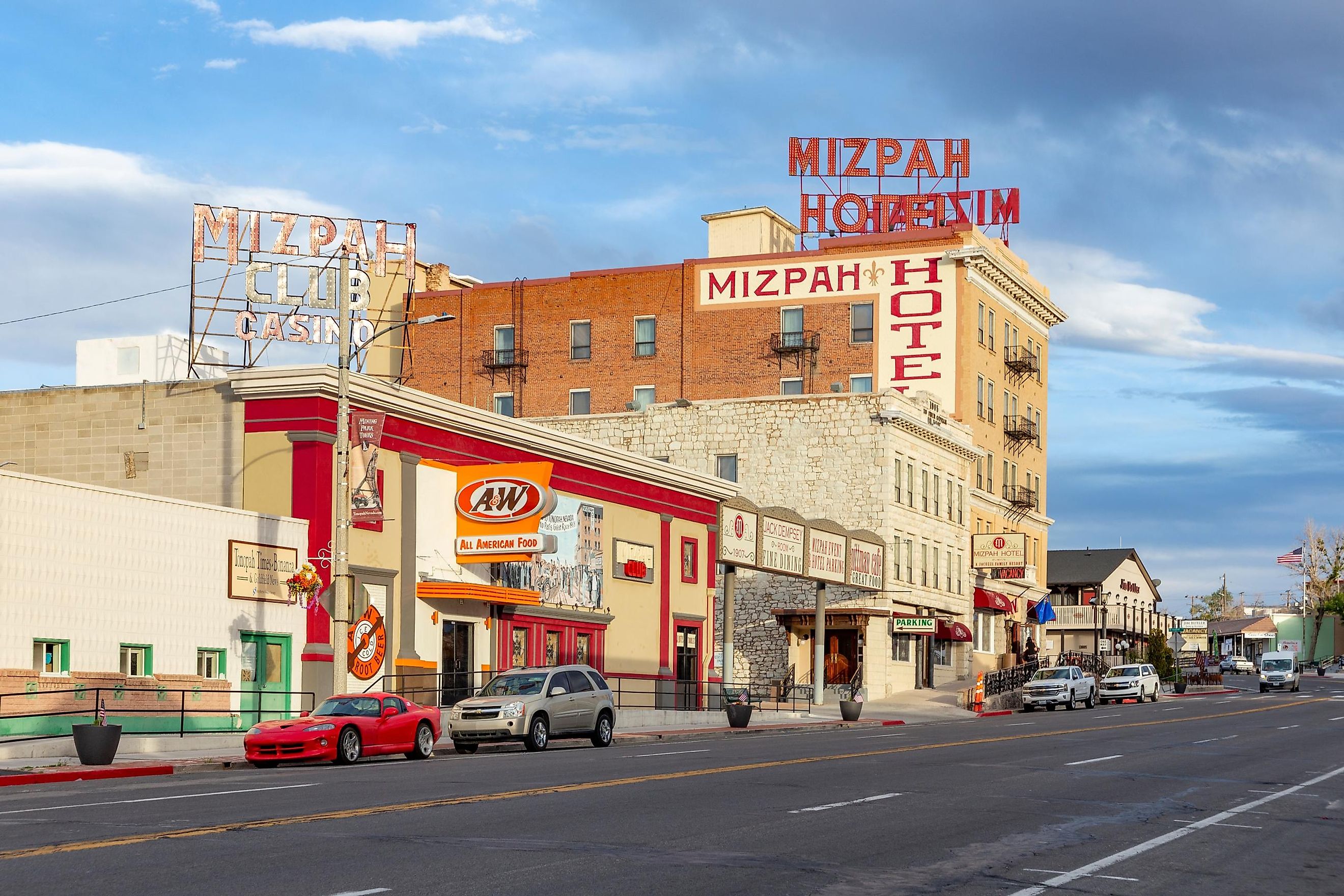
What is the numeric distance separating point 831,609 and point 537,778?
42922 millimetres

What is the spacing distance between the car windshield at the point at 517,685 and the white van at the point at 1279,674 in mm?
67372

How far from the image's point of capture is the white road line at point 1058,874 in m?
13.4

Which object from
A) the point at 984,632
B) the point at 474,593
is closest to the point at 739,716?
the point at 474,593

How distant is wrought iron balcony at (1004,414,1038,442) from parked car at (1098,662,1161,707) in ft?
51.6

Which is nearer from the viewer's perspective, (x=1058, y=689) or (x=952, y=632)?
(x=1058, y=689)

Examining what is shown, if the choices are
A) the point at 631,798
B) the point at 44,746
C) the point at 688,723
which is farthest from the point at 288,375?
the point at 631,798

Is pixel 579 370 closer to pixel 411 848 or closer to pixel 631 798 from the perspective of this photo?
pixel 631 798

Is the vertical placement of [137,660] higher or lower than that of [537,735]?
higher

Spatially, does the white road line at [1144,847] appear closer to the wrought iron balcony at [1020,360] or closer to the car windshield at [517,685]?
the car windshield at [517,685]

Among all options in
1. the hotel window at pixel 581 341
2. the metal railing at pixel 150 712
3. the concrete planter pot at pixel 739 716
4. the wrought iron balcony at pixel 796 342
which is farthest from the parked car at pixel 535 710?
the hotel window at pixel 581 341

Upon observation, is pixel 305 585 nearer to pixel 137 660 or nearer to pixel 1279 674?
pixel 137 660

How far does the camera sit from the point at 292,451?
37719 mm

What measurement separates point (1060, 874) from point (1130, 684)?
60377mm

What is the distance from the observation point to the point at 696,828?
53.4 ft
